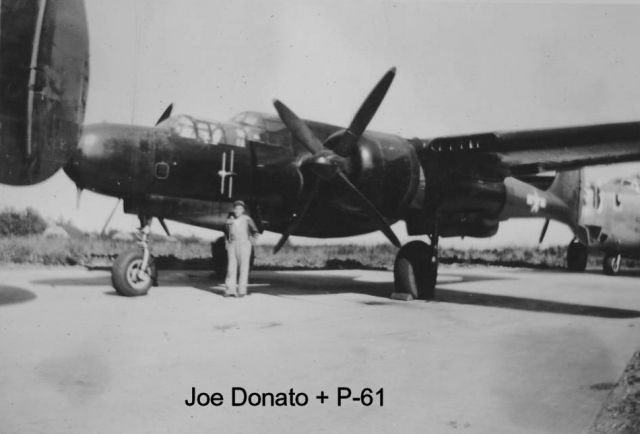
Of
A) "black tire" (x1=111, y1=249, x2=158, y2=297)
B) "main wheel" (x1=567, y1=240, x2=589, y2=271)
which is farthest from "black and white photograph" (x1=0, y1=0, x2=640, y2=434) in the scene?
"main wheel" (x1=567, y1=240, x2=589, y2=271)

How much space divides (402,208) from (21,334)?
18.7ft

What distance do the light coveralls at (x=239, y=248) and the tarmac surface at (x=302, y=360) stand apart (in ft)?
1.30

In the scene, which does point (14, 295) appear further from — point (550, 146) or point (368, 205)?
point (550, 146)

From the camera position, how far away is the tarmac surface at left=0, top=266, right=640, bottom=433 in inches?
138

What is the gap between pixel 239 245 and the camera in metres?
8.65

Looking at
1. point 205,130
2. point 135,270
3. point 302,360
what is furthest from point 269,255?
point 302,360

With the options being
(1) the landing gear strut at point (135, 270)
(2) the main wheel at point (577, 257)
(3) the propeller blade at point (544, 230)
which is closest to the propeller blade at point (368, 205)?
(1) the landing gear strut at point (135, 270)

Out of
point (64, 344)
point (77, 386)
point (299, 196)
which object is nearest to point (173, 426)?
point (77, 386)

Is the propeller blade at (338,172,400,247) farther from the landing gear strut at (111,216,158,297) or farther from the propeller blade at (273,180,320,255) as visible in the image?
the landing gear strut at (111,216,158,297)

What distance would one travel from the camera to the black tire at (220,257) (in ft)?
37.1

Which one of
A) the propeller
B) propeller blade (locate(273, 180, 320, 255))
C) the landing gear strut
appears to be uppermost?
the propeller

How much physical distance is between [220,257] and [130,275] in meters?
3.51

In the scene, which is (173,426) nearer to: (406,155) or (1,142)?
(1,142)

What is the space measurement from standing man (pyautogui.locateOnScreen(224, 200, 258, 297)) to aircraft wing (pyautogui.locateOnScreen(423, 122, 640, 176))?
127 inches
